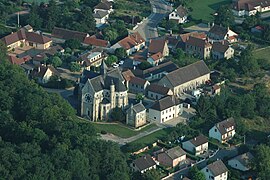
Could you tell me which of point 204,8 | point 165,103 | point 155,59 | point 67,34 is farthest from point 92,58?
point 204,8

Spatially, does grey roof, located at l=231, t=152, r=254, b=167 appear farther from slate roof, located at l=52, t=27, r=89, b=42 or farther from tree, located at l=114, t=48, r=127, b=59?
slate roof, located at l=52, t=27, r=89, b=42

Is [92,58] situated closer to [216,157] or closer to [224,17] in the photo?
[224,17]

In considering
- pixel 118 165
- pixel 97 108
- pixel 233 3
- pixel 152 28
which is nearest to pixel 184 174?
pixel 118 165

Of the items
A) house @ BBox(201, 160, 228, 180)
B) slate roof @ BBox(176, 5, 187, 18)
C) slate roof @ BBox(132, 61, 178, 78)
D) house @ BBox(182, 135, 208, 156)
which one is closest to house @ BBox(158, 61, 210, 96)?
slate roof @ BBox(132, 61, 178, 78)

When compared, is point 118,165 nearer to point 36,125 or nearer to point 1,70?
point 36,125

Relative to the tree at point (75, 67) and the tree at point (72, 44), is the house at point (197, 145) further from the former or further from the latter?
the tree at point (72, 44)
